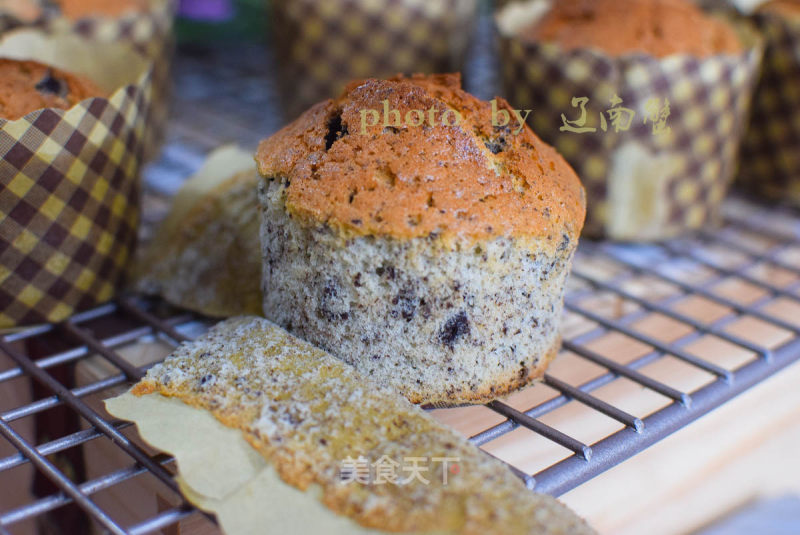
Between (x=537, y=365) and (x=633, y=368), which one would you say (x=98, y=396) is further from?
(x=633, y=368)

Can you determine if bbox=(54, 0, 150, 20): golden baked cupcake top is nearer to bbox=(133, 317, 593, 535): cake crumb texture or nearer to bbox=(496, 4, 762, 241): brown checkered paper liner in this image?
bbox=(496, 4, 762, 241): brown checkered paper liner

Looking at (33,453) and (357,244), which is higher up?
(357,244)

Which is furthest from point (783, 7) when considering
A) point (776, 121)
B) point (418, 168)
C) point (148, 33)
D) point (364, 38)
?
point (148, 33)

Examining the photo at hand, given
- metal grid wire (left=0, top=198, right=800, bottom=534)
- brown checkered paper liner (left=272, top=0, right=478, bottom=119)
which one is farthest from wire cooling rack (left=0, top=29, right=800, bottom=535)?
brown checkered paper liner (left=272, top=0, right=478, bottom=119)

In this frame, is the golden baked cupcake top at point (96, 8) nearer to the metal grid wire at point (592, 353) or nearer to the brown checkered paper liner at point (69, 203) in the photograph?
Answer: the brown checkered paper liner at point (69, 203)

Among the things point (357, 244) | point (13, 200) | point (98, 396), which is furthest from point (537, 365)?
point (13, 200)
